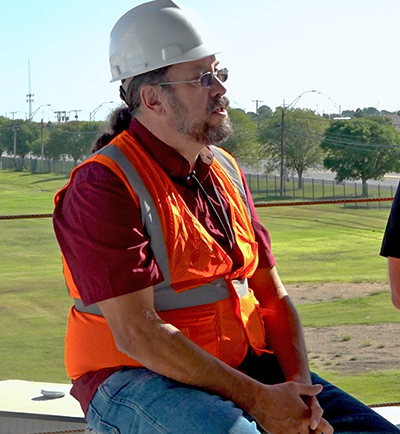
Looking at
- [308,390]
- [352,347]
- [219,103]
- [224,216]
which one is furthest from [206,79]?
[352,347]

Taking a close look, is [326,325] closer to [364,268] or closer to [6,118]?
[364,268]

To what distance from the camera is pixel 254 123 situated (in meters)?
41.3

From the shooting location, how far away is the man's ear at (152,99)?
1660 millimetres

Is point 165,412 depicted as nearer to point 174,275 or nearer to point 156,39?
point 174,275

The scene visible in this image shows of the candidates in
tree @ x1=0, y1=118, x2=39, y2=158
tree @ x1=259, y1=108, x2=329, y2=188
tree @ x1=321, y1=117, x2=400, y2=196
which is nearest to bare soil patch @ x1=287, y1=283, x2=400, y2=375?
tree @ x1=0, y1=118, x2=39, y2=158

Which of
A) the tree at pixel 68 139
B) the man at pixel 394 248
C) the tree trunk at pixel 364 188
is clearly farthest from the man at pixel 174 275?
the tree trunk at pixel 364 188

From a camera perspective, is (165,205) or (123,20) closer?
(165,205)

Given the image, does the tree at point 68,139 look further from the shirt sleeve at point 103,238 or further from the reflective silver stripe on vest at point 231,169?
the shirt sleeve at point 103,238

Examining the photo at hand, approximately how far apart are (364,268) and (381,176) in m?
14.6

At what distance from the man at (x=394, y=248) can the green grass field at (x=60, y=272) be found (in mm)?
9472

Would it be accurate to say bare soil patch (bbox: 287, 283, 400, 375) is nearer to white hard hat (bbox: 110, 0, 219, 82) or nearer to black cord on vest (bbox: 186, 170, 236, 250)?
black cord on vest (bbox: 186, 170, 236, 250)

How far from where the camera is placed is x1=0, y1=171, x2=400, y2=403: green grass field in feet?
54.4

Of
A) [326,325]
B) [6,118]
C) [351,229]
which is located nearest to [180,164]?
[326,325]

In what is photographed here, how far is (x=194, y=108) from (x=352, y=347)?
48.6 feet
